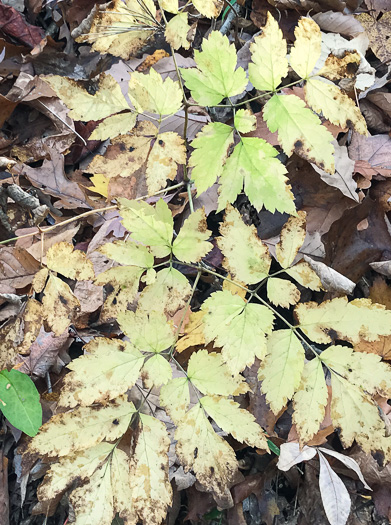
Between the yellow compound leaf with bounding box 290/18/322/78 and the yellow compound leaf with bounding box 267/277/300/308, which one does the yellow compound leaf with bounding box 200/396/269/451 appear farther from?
the yellow compound leaf with bounding box 290/18/322/78

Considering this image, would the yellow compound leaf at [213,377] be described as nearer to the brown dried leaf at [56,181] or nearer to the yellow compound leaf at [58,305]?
the yellow compound leaf at [58,305]

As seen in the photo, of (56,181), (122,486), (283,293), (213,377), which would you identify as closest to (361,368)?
(283,293)

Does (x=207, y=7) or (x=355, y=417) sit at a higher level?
(x=207, y=7)

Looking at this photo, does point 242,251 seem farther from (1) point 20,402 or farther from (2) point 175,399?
(1) point 20,402

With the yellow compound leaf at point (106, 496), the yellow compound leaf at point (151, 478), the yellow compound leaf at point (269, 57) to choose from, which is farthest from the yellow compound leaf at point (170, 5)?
the yellow compound leaf at point (106, 496)

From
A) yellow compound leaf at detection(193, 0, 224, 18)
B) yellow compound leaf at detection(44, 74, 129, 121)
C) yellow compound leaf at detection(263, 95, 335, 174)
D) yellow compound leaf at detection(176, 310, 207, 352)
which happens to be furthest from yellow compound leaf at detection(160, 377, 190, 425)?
yellow compound leaf at detection(193, 0, 224, 18)

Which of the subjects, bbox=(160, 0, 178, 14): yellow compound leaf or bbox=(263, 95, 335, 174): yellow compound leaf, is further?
bbox=(160, 0, 178, 14): yellow compound leaf
